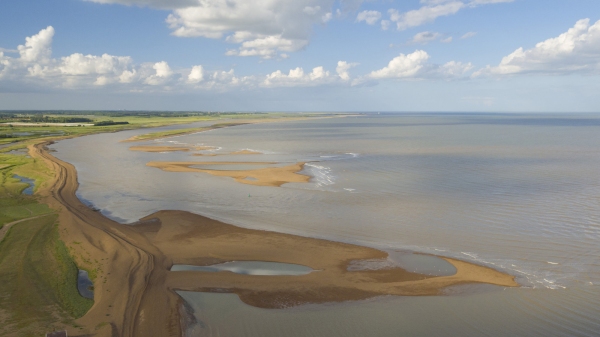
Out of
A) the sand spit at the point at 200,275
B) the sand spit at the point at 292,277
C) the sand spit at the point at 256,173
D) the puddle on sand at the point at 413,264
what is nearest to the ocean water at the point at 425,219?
the puddle on sand at the point at 413,264

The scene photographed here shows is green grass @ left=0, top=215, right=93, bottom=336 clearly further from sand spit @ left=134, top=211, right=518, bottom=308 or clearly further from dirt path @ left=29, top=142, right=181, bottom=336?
sand spit @ left=134, top=211, right=518, bottom=308

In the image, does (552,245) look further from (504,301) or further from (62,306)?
(62,306)

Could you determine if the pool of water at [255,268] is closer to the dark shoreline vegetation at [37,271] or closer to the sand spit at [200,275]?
the sand spit at [200,275]

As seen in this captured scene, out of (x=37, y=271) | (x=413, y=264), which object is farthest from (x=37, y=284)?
(x=413, y=264)

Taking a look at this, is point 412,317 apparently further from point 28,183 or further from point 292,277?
point 28,183

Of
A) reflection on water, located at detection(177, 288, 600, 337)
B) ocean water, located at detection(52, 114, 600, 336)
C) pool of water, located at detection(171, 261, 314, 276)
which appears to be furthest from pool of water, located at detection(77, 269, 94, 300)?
ocean water, located at detection(52, 114, 600, 336)

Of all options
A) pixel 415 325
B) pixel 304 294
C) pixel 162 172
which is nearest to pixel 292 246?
pixel 304 294
